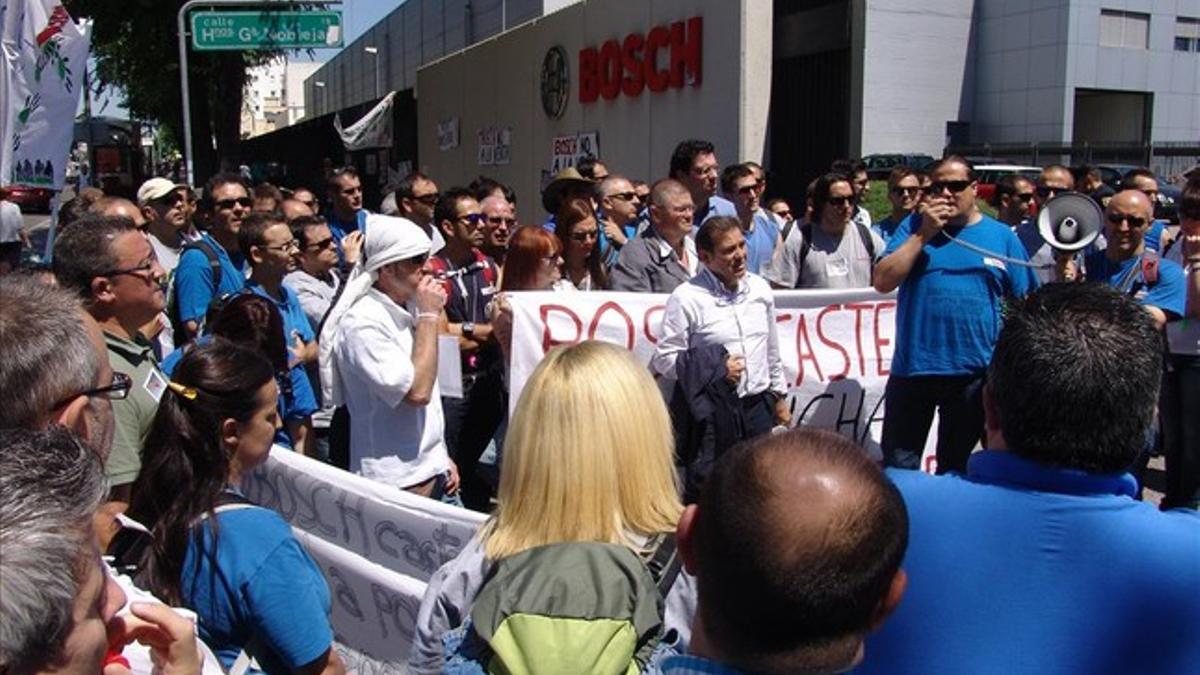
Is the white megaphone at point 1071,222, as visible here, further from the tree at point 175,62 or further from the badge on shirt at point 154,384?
the tree at point 175,62

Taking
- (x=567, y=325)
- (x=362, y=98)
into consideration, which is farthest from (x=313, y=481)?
(x=362, y=98)

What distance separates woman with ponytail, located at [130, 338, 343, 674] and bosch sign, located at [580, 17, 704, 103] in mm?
15117

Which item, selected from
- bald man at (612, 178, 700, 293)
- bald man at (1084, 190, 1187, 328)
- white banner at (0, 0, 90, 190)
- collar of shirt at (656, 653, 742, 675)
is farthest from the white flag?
collar of shirt at (656, 653, 742, 675)

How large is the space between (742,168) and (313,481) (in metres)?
4.30

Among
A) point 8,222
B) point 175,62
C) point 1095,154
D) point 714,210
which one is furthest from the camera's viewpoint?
point 1095,154

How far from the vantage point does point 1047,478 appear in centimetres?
185

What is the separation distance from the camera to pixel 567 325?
5375 mm

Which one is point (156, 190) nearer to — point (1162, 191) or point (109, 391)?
point (109, 391)

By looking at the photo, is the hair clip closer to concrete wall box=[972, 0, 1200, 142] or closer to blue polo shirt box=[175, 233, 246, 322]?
blue polo shirt box=[175, 233, 246, 322]

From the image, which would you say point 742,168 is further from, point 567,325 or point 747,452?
point 747,452

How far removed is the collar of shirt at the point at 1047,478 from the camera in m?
1.84

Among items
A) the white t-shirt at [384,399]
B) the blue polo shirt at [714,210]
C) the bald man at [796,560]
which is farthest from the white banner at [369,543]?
the blue polo shirt at [714,210]

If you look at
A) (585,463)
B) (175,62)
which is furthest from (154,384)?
(175,62)

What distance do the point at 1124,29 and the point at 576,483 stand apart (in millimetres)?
37067
